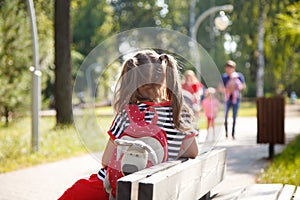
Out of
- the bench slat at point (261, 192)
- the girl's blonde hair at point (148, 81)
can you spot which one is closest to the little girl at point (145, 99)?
the girl's blonde hair at point (148, 81)

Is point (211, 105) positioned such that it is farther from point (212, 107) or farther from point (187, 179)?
point (187, 179)

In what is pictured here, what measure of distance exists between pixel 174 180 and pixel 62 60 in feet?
45.0

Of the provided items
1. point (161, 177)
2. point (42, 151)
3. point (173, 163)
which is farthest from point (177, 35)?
point (42, 151)

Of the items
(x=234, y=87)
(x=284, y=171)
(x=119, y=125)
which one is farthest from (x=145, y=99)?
(x=234, y=87)

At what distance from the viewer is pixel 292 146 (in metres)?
11.8

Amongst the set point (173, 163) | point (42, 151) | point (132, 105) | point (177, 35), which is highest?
point (177, 35)

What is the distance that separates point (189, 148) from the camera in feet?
13.0

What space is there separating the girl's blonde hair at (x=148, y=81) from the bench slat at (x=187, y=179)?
33cm

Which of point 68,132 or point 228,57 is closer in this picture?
point 68,132

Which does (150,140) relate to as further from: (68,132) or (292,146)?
(68,132)

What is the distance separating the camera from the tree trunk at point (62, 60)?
1639cm

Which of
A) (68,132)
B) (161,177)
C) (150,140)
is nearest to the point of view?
(161,177)

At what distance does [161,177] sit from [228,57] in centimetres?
6058

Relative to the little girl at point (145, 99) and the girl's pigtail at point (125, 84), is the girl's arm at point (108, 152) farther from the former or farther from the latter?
the girl's pigtail at point (125, 84)
